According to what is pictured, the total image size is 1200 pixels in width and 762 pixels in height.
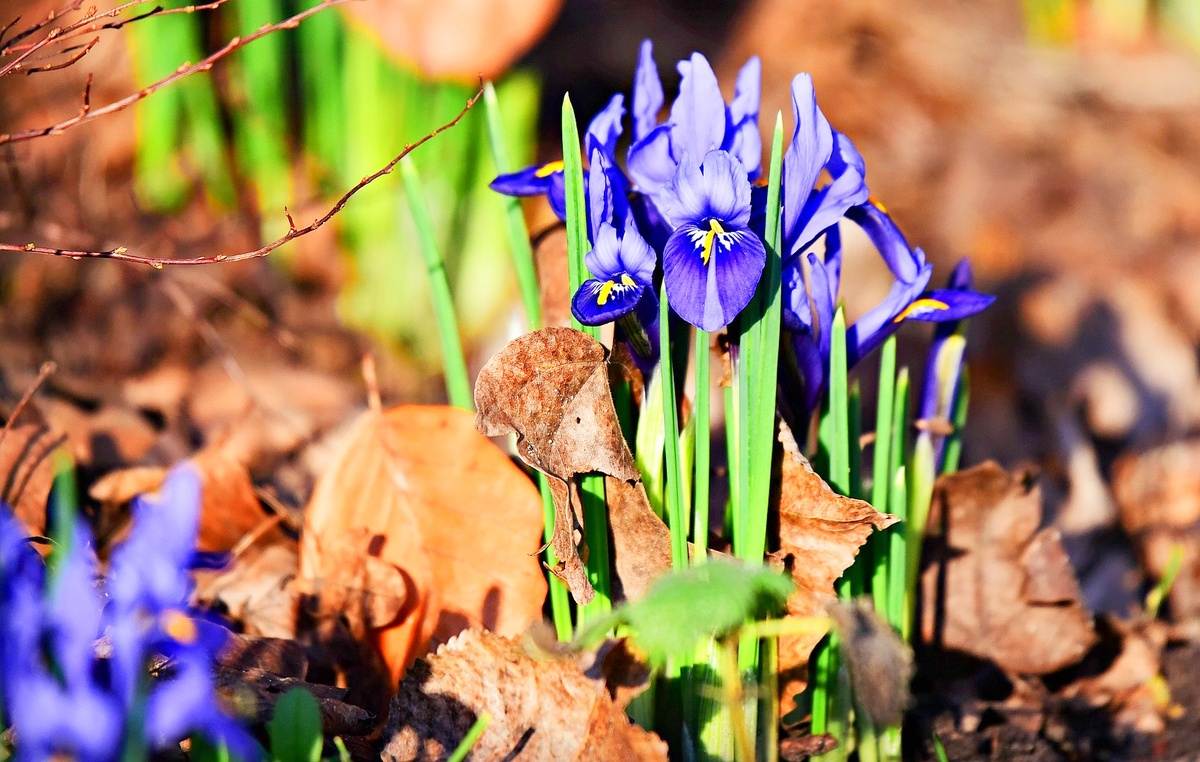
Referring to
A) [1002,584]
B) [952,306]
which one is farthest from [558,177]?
[1002,584]

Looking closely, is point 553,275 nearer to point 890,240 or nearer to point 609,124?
point 609,124

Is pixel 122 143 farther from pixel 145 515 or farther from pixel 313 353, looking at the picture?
pixel 145 515

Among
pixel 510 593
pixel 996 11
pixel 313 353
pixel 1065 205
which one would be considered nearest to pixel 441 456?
pixel 510 593

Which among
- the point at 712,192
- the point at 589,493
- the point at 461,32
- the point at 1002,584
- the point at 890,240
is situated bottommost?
the point at 1002,584

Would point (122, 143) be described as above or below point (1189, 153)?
above

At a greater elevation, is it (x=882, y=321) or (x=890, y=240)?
(x=890, y=240)

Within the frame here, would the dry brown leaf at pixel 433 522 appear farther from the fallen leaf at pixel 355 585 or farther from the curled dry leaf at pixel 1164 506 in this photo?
the curled dry leaf at pixel 1164 506
